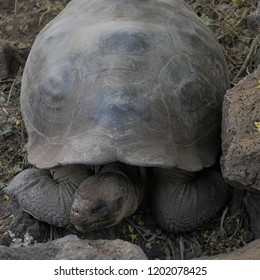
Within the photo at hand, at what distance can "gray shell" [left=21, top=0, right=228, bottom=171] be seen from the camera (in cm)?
248

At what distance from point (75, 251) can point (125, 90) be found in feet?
2.48

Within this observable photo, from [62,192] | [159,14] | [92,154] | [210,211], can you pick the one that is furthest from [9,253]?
[159,14]

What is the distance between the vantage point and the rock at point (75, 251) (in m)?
2.01

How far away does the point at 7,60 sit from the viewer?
3635 mm

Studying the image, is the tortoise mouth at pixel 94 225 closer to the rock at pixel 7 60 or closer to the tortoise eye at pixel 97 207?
the tortoise eye at pixel 97 207

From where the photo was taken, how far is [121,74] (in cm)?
254

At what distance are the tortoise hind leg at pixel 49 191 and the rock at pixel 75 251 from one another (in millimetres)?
656

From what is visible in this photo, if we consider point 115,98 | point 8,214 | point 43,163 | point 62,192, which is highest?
point 115,98

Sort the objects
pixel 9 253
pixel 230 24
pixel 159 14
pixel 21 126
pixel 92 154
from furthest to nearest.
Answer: pixel 230 24, pixel 21 126, pixel 159 14, pixel 92 154, pixel 9 253

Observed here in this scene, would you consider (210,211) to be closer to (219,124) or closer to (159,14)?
(219,124)

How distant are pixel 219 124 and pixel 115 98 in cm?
58

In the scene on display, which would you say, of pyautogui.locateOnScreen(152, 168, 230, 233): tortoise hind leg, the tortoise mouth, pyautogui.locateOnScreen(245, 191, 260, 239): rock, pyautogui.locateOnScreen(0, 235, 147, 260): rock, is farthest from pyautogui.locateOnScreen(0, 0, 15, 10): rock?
pyautogui.locateOnScreen(0, 235, 147, 260): rock

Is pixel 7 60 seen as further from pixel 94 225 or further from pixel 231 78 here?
pixel 94 225

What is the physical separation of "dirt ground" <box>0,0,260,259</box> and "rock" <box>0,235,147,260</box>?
2.24ft
